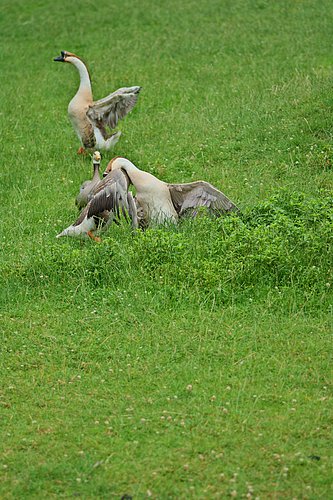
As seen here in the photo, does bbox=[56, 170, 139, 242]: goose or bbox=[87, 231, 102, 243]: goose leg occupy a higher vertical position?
bbox=[56, 170, 139, 242]: goose

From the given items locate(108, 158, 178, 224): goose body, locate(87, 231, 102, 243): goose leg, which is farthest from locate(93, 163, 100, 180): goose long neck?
locate(87, 231, 102, 243): goose leg

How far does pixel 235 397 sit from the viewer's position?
19.8 ft

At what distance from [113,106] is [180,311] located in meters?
5.06

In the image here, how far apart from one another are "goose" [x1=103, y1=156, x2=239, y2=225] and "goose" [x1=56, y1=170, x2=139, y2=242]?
284 mm

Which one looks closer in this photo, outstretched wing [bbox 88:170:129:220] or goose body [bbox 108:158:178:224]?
outstretched wing [bbox 88:170:129:220]

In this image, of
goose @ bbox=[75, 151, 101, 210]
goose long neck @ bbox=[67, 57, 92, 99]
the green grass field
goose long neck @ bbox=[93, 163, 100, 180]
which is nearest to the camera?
the green grass field

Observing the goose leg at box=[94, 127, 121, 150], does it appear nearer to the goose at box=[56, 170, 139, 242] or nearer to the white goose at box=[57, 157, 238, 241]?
the white goose at box=[57, 157, 238, 241]

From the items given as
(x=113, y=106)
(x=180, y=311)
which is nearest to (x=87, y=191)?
(x=180, y=311)

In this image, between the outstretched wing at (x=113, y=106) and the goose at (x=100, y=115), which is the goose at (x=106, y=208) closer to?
the goose at (x=100, y=115)

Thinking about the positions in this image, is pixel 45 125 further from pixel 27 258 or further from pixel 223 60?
pixel 27 258

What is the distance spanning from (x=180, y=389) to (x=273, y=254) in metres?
1.83

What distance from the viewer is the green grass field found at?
537cm

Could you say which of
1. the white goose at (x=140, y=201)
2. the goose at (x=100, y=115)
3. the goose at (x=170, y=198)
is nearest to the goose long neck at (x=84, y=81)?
the goose at (x=100, y=115)

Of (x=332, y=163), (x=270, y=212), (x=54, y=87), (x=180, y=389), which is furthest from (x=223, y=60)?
(x=180, y=389)
